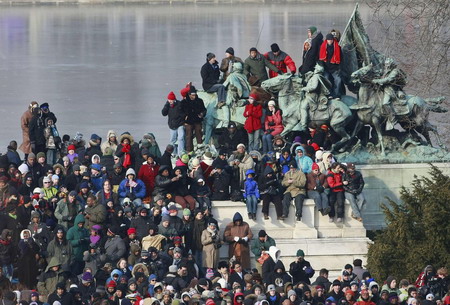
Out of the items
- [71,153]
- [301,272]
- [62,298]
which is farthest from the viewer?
[71,153]

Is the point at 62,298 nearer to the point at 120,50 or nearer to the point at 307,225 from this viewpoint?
the point at 307,225

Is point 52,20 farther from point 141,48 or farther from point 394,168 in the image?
point 394,168

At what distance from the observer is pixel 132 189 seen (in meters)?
28.1

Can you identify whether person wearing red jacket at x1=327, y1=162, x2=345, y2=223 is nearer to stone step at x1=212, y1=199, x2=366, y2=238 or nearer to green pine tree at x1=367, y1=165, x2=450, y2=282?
stone step at x1=212, y1=199, x2=366, y2=238

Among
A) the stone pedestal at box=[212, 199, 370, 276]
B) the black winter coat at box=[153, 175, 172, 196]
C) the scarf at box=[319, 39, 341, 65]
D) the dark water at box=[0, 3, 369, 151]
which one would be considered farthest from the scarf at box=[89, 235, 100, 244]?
the dark water at box=[0, 3, 369, 151]

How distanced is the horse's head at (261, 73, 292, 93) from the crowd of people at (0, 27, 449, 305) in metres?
0.34

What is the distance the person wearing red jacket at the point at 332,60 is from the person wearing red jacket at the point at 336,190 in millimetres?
2715

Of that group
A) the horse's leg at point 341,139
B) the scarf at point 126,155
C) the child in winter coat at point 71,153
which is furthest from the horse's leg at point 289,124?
the child in winter coat at point 71,153

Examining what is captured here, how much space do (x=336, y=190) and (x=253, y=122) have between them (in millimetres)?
2695

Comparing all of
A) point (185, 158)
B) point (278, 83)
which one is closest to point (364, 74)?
point (278, 83)

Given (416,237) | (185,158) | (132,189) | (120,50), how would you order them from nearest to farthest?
(416,237) → (132,189) → (185,158) → (120,50)

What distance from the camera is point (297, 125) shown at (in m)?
31.1

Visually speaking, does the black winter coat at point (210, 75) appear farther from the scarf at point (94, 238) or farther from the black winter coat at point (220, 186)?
the scarf at point (94, 238)

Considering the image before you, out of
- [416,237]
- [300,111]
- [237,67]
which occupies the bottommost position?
[416,237]
